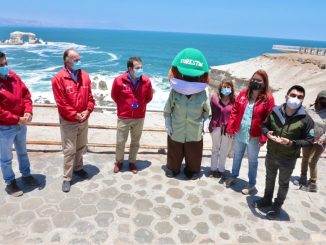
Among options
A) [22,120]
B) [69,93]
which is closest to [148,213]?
[69,93]

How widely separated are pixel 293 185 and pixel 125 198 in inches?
123

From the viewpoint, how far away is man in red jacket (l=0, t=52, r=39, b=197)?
393cm

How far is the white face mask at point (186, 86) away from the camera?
4445 millimetres

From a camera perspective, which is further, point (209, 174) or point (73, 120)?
point (209, 174)

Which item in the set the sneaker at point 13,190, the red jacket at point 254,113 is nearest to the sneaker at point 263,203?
the red jacket at point 254,113

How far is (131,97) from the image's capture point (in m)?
4.77

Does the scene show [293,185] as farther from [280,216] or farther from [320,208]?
[280,216]

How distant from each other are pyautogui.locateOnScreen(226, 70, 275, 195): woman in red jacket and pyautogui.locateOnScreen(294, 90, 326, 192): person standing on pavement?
857 mm

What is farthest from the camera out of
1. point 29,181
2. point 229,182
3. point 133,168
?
point 133,168

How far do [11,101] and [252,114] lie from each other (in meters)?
3.58

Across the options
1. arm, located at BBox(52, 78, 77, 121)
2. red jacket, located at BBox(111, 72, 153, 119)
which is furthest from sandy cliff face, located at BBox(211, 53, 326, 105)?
arm, located at BBox(52, 78, 77, 121)

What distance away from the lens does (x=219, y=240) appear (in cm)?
373

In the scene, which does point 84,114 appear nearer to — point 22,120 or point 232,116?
point 22,120

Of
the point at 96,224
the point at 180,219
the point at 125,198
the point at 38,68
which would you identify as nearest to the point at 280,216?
the point at 180,219
